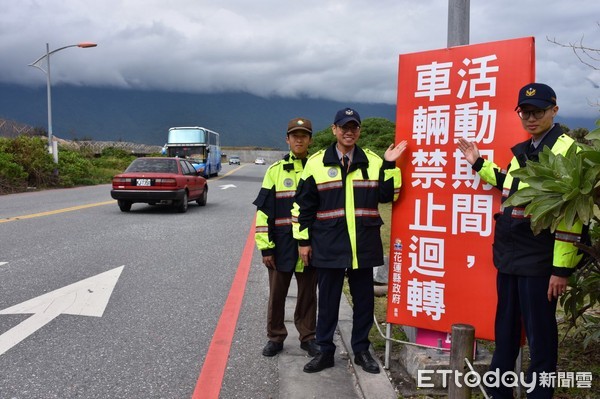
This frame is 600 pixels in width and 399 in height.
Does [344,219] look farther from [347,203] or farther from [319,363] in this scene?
[319,363]

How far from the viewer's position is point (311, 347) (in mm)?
3846

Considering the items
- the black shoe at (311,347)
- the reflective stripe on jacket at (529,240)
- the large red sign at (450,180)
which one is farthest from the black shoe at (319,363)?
the reflective stripe on jacket at (529,240)

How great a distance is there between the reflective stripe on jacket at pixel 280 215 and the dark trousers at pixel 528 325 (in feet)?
4.95

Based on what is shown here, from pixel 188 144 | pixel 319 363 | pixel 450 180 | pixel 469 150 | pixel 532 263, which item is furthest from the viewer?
pixel 188 144

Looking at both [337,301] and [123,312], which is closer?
[337,301]

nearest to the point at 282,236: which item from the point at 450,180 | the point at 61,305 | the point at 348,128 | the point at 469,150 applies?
the point at 348,128

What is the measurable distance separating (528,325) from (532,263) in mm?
351

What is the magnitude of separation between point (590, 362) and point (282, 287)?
230cm

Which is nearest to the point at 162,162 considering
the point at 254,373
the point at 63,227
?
the point at 63,227

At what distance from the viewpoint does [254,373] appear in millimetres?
3551

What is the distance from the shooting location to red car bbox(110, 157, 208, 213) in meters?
12.4

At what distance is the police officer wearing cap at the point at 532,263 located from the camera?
258 centimetres

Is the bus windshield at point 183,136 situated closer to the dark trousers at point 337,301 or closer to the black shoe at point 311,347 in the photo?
the black shoe at point 311,347

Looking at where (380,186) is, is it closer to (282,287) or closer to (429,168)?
(429,168)
